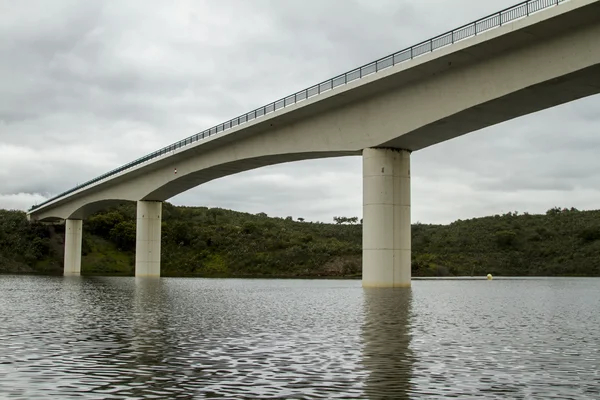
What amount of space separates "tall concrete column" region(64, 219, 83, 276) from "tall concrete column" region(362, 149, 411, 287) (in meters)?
63.2

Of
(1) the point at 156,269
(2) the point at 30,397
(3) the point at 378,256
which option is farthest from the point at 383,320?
(1) the point at 156,269

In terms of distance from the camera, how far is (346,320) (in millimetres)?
19234

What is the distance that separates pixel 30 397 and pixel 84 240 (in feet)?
363

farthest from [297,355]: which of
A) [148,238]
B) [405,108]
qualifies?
[148,238]

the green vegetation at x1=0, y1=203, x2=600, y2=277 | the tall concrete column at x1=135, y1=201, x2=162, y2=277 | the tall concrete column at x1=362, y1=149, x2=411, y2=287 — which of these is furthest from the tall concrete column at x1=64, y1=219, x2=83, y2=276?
the tall concrete column at x1=362, y1=149, x2=411, y2=287

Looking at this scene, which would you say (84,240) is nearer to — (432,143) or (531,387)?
(432,143)

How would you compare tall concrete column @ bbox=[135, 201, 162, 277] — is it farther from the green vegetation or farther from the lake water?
the lake water

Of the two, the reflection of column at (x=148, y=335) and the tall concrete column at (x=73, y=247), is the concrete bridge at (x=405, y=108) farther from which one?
the tall concrete column at (x=73, y=247)

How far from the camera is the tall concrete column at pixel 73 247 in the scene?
Result: 94812 mm

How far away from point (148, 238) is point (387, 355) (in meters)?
64.9

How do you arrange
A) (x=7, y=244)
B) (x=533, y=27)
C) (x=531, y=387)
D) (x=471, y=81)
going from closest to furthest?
(x=531, y=387), (x=533, y=27), (x=471, y=81), (x=7, y=244)

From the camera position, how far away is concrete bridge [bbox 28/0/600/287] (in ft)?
98.7

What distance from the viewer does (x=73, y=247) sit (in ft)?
313

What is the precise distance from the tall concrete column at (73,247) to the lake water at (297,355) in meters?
76.9
